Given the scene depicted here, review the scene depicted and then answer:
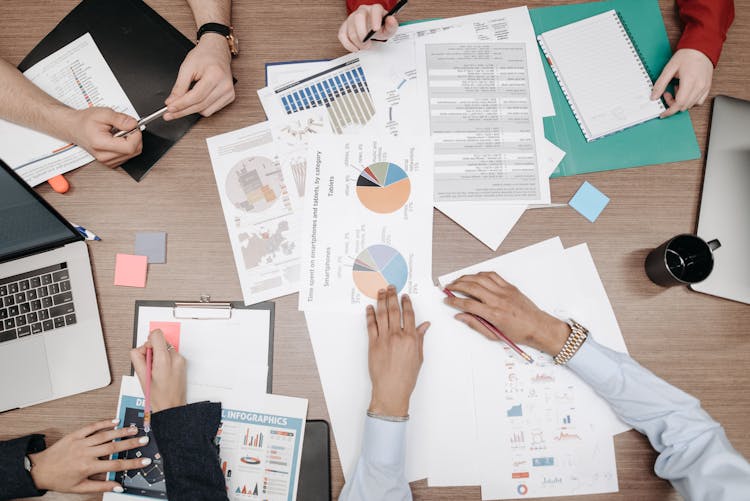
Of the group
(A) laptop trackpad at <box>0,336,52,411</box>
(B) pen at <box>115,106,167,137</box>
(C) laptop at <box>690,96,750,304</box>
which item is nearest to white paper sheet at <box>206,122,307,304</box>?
(B) pen at <box>115,106,167,137</box>

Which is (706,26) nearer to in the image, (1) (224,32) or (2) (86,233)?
(1) (224,32)

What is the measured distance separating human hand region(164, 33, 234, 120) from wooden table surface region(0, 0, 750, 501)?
0.13 ft

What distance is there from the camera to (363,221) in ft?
3.11

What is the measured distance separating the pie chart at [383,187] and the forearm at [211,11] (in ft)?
1.51

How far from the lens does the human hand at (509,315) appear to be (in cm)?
88

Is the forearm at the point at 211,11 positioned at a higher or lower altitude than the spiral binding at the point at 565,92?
higher

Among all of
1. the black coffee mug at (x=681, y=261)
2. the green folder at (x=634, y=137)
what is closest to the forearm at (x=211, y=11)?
the green folder at (x=634, y=137)

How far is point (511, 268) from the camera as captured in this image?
94 cm

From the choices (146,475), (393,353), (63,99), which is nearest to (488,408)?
(393,353)

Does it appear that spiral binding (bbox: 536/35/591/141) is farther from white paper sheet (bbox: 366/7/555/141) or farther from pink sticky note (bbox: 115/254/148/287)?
pink sticky note (bbox: 115/254/148/287)

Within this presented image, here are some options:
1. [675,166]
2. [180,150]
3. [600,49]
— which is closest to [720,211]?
[675,166]

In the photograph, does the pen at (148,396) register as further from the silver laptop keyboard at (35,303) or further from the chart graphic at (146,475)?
the silver laptop keyboard at (35,303)

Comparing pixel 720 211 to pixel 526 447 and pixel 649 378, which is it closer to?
pixel 649 378

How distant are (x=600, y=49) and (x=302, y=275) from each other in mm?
841
